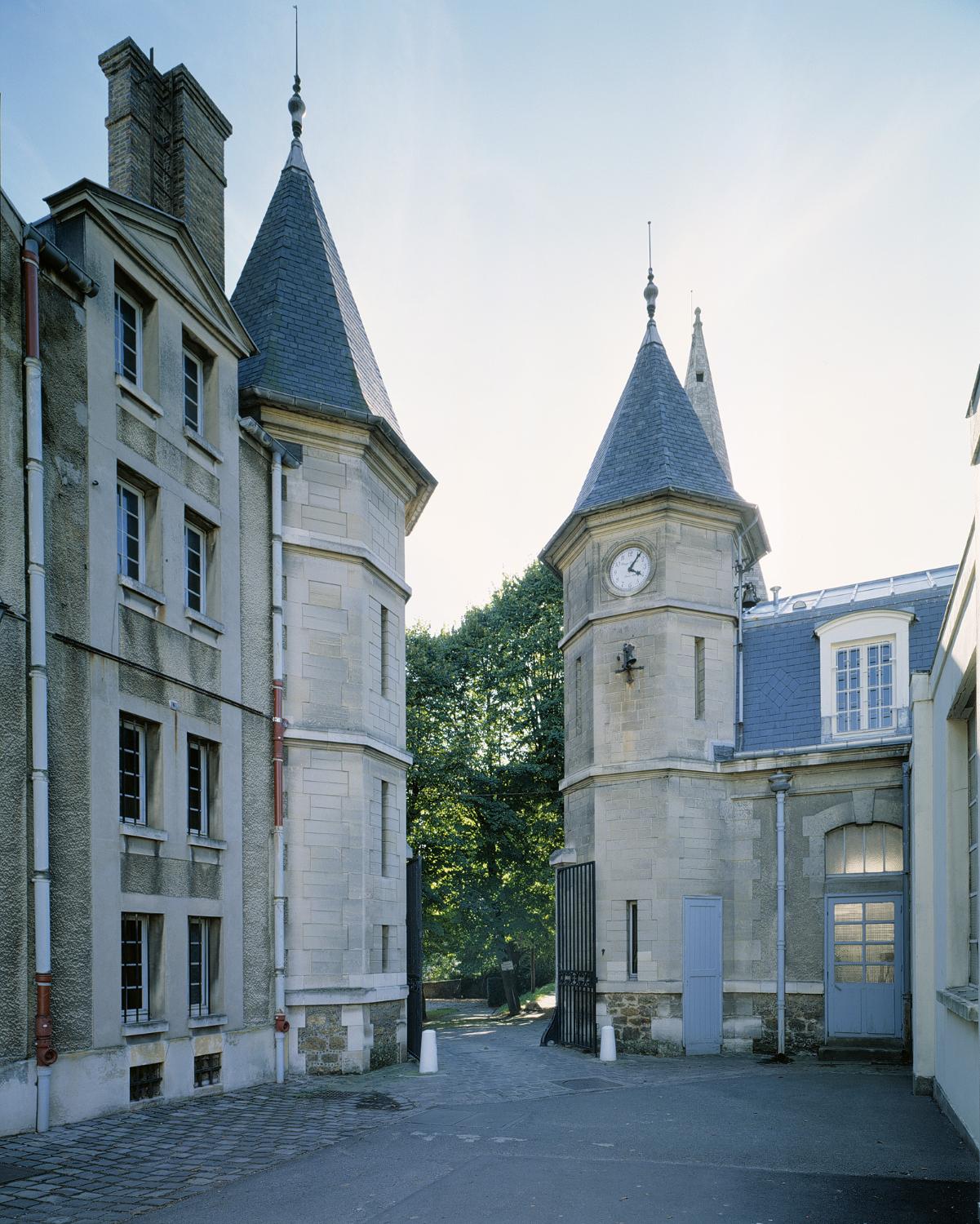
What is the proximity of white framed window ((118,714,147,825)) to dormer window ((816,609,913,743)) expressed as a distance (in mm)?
11340

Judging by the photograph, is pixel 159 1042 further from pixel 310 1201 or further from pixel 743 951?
pixel 743 951

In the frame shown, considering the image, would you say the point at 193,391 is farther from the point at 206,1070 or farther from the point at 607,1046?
the point at 607,1046

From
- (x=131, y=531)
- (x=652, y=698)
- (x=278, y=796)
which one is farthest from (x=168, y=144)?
(x=652, y=698)

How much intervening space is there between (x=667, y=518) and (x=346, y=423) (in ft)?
20.9

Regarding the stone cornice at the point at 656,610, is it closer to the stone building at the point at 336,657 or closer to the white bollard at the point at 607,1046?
the stone building at the point at 336,657

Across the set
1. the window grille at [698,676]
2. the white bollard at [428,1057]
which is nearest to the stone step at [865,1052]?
the window grille at [698,676]

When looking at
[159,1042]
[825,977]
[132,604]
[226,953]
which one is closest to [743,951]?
[825,977]

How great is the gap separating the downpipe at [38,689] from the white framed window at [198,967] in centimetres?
292

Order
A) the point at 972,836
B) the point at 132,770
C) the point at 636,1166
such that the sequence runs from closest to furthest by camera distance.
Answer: the point at 636,1166 < the point at 972,836 < the point at 132,770

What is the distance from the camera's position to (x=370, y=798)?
1620 centimetres

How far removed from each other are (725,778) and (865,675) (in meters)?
2.89

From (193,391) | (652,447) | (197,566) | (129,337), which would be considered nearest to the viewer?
(129,337)

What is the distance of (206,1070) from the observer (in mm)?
13078

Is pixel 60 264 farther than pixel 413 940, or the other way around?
pixel 413 940
